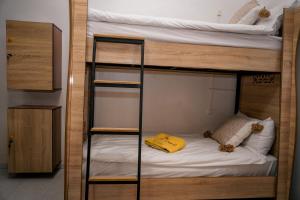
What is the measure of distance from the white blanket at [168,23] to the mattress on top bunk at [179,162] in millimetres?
1066

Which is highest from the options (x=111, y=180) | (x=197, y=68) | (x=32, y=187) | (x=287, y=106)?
(x=197, y=68)

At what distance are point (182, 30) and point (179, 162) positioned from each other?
1.09 m

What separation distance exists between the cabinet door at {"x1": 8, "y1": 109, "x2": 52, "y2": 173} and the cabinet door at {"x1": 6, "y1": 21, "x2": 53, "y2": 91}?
1.09ft

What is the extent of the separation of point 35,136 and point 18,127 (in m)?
0.21

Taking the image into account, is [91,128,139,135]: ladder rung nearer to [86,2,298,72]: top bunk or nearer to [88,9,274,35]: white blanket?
[86,2,298,72]: top bunk

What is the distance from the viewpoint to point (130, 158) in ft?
6.38

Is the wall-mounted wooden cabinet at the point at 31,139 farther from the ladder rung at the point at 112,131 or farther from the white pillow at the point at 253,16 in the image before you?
the white pillow at the point at 253,16

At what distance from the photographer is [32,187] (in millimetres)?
2490

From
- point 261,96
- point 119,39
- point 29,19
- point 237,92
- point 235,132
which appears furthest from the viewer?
point 237,92

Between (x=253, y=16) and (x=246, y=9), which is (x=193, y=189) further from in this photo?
(x=246, y=9)

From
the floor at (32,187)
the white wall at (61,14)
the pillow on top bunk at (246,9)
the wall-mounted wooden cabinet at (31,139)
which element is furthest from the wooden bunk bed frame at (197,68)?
the white wall at (61,14)

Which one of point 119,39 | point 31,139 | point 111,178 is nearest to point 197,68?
point 119,39

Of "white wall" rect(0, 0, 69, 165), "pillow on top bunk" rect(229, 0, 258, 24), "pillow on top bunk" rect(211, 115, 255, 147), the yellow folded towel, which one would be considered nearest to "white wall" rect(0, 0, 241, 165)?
"white wall" rect(0, 0, 69, 165)

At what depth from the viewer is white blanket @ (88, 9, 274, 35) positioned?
1.76 meters
